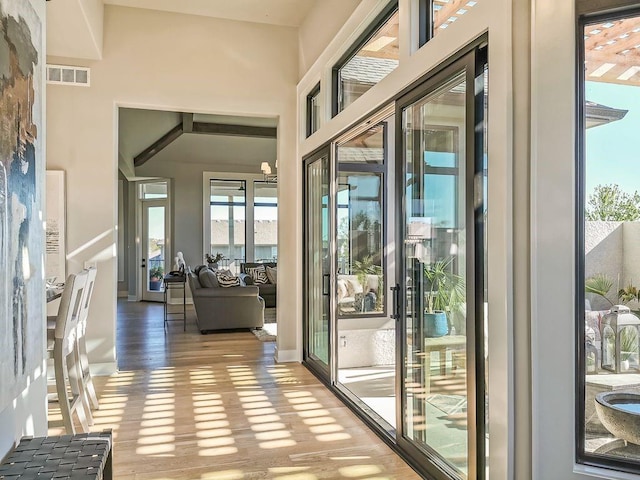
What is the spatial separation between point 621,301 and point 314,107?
4.01 metres

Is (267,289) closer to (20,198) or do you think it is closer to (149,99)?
(149,99)

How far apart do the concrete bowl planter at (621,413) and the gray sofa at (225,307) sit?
5.74 meters

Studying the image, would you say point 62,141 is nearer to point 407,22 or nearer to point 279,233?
point 279,233

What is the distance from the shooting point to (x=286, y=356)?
17.8ft

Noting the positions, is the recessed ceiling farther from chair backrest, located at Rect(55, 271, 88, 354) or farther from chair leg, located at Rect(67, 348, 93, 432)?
chair leg, located at Rect(67, 348, 93, 432)

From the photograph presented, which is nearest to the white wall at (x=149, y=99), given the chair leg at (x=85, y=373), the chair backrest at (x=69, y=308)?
the chair leg at (x=85, y=373)

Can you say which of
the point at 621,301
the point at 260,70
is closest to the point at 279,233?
the point at 260,70

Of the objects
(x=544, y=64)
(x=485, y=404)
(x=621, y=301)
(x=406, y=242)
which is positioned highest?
(x=544, y=64)

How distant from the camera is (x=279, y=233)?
5.55 metres

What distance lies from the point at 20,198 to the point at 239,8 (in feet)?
13.1

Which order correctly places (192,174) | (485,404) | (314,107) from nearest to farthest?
(485,404)
(314,107)
(192,174)

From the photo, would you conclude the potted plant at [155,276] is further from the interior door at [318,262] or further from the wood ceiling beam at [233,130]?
the interior door at [318,262]

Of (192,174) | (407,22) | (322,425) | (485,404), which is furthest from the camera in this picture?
(192,174)

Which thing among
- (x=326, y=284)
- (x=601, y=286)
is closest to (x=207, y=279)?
(x=326, y=284)
